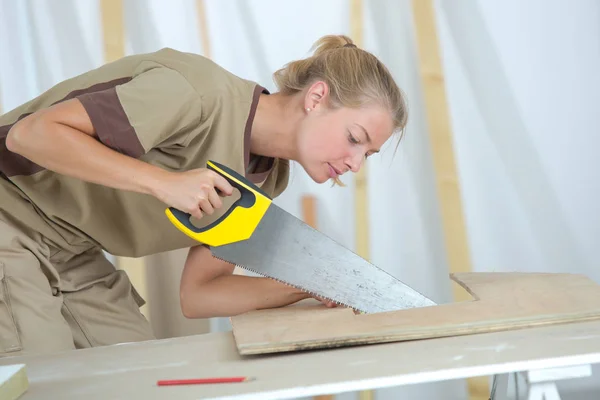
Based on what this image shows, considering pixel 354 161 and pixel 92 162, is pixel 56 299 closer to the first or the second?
pixel 92 162

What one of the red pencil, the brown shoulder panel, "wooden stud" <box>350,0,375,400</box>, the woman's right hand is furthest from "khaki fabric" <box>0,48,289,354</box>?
"wooden stud" <box>350,0,375,400</box>

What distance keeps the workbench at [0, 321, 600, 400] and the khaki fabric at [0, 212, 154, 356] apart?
136mm

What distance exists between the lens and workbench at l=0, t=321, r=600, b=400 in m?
1.05

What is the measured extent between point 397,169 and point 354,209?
7.8 inches

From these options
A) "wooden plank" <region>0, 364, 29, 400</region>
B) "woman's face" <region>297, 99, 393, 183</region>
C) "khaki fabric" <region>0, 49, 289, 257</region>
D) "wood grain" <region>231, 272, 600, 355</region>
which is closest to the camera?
"wooden plank" <region>0, 364, 29, 400</region>

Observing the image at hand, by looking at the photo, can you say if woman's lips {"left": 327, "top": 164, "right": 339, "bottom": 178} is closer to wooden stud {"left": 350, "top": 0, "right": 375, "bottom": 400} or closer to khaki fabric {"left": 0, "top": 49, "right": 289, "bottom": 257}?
khaki fabric {"left": 0, "top": 49, "right": 289, "bottom": 257}

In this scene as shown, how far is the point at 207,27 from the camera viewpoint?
2.31 m

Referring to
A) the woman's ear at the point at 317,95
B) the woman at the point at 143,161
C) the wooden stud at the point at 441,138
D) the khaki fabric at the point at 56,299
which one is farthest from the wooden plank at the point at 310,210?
the woman's ear at the point at 317,95

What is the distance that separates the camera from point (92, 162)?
1306mm

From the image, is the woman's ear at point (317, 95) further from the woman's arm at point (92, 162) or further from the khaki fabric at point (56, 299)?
the khaki fabric at point (56, 299)

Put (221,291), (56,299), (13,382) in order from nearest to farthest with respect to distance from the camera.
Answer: (13,382)
(56,299)
(221,291)

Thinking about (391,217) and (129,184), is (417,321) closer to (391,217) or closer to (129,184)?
(129,184)

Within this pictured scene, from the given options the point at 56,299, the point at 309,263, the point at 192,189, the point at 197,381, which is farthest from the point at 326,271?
the point at 56,299

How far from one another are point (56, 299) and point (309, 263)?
0.58 m
